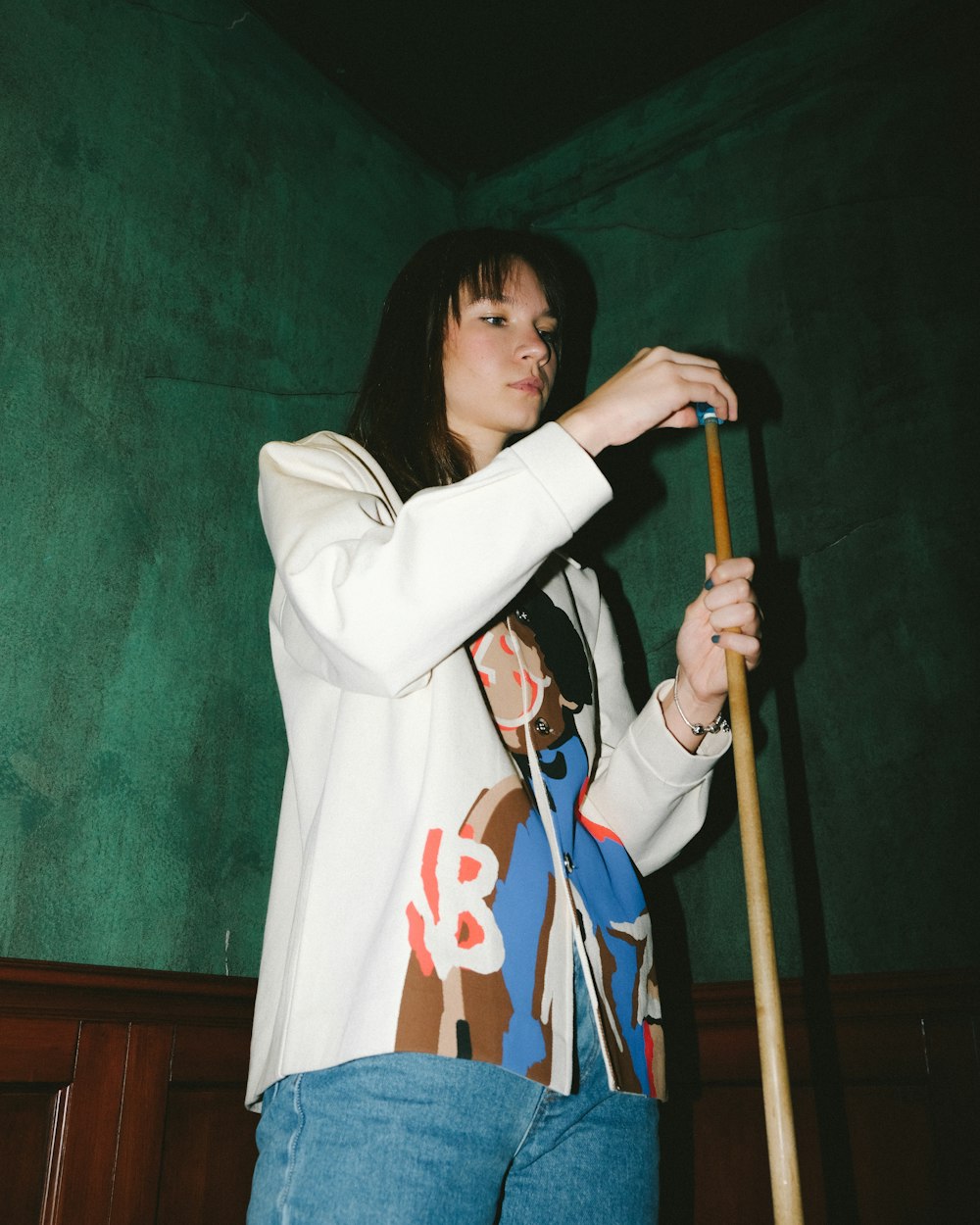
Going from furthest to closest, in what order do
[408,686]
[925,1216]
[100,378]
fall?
[100,378]
[925,1216]
[408,686]

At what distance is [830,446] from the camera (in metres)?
2.09

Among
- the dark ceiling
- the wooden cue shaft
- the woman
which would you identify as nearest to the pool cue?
the wooden cue shaft

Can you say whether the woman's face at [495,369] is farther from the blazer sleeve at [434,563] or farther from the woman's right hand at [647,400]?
the blazer sleeve at [434,563]

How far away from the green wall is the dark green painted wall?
0.81m

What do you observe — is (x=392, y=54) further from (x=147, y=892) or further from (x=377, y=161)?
(x=147, y=892)

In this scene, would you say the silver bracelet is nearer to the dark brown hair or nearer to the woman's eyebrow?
the dark brown hair

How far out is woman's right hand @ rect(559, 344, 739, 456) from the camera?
41.8 inches

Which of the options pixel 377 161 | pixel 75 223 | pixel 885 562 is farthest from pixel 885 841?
pixel 377 161

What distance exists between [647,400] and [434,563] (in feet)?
1.06

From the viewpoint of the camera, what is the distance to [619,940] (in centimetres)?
110

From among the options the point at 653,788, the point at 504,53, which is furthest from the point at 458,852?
the point at 504,53

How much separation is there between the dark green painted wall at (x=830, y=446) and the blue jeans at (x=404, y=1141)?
1.03 metres

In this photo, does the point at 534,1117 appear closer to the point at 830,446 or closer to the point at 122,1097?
the point at 122,1097

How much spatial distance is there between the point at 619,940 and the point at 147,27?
6.48ft
